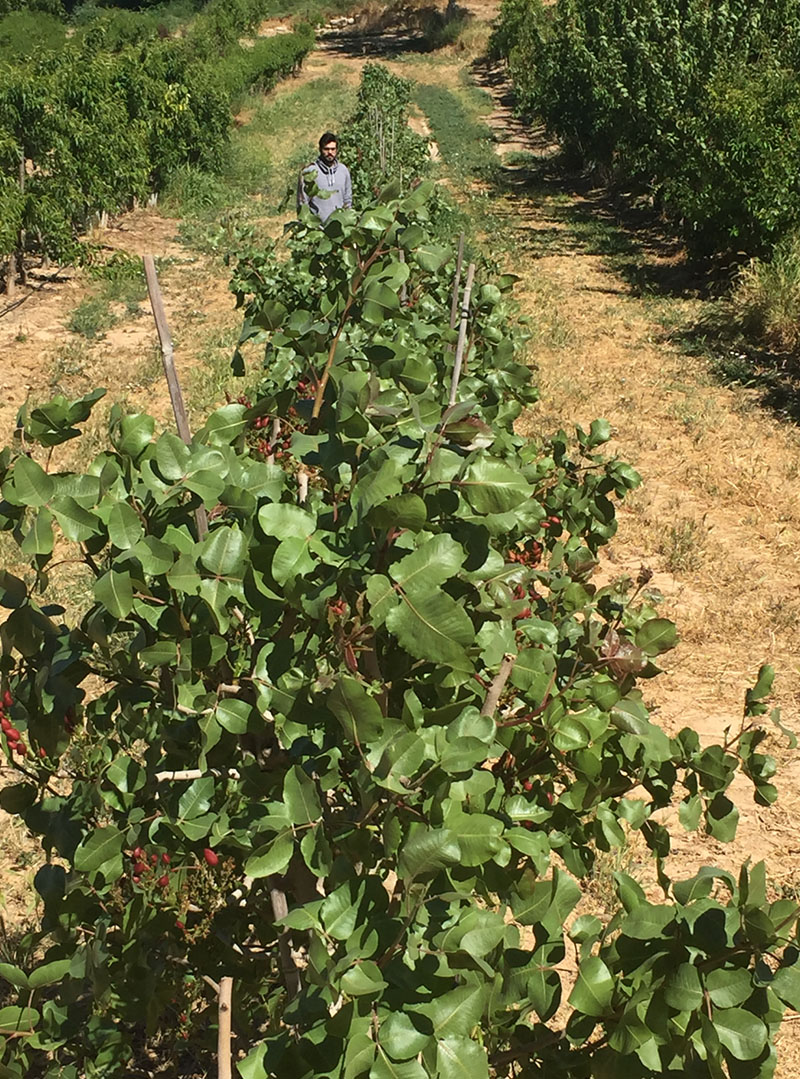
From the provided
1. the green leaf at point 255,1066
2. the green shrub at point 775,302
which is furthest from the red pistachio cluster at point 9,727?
the green shrub at point 775,302

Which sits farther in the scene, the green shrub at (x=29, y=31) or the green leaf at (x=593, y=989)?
the green shrub at (x=29, y=31)

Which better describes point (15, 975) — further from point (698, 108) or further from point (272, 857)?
point (698, 108)

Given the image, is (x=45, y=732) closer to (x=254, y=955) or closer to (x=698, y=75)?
(x=254, y=955)

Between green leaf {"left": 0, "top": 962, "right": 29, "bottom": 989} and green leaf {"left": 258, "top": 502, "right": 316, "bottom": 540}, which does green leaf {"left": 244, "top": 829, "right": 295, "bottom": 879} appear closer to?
green leaf {"left": 258, "top": 502, "right": 316, "bottom": 540}

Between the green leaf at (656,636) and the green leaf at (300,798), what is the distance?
593 millimetres

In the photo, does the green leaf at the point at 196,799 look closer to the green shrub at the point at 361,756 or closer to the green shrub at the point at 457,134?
the green shrub at the point at 361,756

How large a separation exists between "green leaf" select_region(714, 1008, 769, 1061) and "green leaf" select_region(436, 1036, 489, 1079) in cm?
25

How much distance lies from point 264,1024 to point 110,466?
1962 millimetres

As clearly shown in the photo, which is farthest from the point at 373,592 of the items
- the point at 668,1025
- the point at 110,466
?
the point at 668,1025

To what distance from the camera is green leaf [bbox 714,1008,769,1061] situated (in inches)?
43.2

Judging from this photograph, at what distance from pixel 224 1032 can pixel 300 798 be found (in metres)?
0.52

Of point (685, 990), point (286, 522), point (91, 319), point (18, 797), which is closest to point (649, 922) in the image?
point (685, 990)

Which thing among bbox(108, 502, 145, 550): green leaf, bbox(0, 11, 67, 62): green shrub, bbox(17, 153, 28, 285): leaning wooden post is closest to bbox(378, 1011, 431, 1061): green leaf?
bbox(108, 502, 145, 550): green leaf

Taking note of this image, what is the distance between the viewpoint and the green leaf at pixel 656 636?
1646 mm
